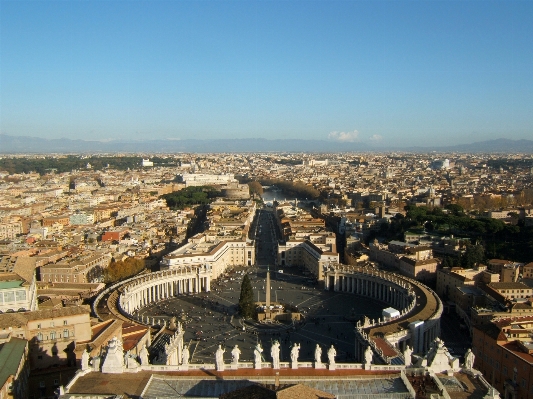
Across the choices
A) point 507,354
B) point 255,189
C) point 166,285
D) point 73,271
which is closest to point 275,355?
point 507,354

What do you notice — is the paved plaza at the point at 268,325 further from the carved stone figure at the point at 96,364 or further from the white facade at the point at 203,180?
the white facade at the point at 203,180

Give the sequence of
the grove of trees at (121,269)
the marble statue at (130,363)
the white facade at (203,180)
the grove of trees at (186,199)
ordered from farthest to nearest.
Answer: the white facade at (203,180) → the grove of trees at (186,199) → the grove of trees at (121,269) → the marble statue at (130,363)

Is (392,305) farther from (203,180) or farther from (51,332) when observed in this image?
(203,180)

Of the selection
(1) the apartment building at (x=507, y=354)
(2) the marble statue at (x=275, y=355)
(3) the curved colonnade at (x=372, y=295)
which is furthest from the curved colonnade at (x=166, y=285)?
(1) the apartment building at (x=507, y=354)

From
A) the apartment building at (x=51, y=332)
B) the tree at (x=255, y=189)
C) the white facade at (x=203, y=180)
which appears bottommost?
the tree at (x=255, y=189)

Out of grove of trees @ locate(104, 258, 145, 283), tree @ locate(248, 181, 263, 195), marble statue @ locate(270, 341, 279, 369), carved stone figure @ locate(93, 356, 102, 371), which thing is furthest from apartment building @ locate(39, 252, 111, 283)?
tree @ locate(248, 181, 263, 195)

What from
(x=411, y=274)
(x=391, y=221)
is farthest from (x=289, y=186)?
(x=411, y=274)
